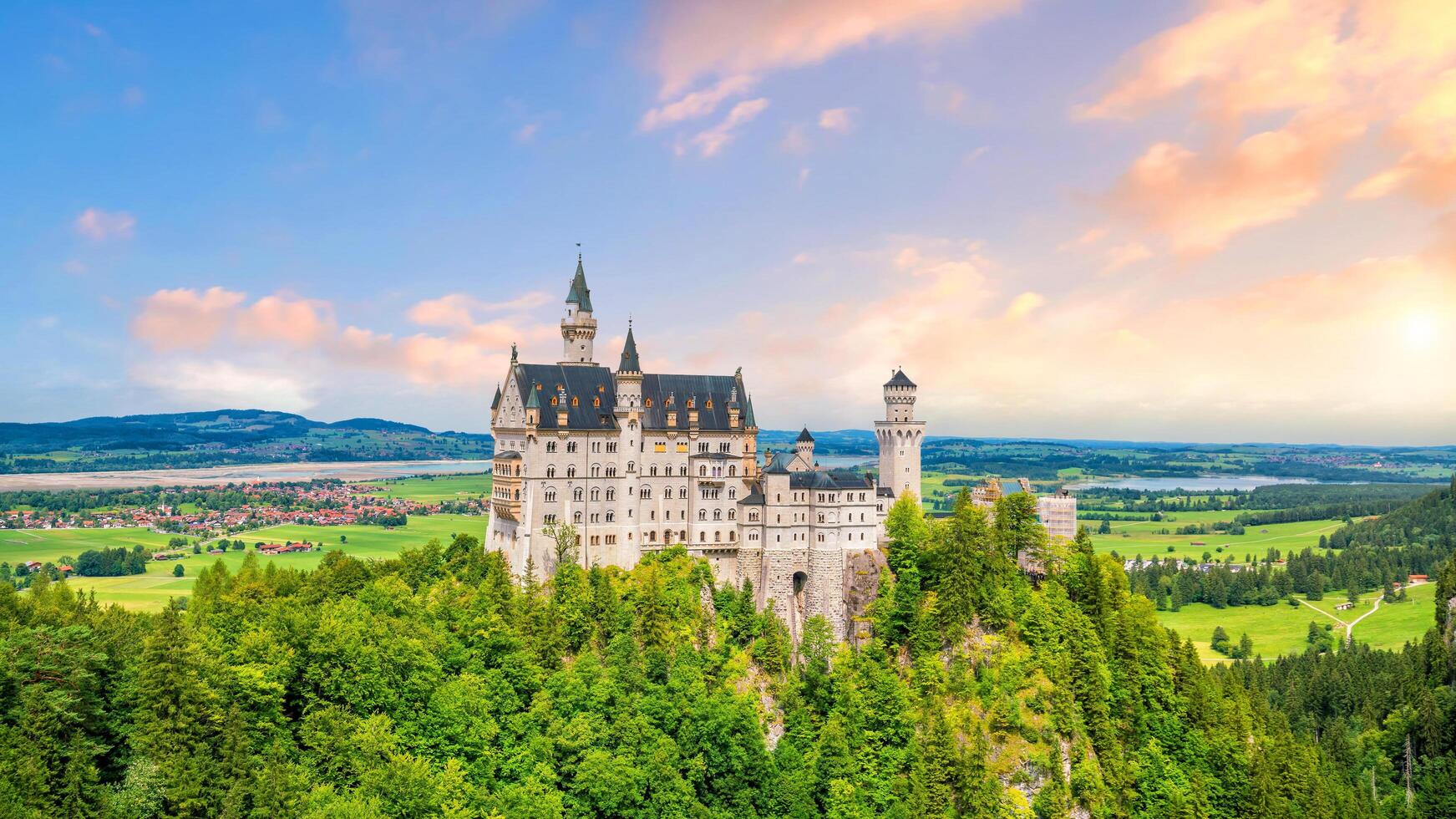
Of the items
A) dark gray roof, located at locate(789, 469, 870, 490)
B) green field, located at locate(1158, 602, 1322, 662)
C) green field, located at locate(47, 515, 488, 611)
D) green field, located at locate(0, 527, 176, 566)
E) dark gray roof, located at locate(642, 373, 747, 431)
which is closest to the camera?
dark gray roof, located at locate(789, 469, 870, 490)

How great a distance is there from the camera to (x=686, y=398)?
87375mm

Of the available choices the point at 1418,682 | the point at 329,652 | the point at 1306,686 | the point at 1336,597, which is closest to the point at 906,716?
the point at 329,652

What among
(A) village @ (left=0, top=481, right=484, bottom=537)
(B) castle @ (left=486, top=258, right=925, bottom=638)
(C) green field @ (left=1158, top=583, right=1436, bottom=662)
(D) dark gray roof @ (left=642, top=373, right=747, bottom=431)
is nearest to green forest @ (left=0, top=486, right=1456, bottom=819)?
(B) castle @ (left=486, top=258, right=925, bottom=638)

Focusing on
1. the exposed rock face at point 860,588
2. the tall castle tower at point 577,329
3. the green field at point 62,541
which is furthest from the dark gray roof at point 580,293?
the green field at point 62,541

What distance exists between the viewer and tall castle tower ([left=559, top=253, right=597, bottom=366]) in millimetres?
90125

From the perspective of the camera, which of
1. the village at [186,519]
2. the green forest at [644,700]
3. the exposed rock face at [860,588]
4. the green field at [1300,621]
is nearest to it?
the green forest at [644,700]

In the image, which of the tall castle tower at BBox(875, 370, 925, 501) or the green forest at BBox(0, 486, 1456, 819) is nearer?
the green forest at BBox(0, 486, 1456, 819)

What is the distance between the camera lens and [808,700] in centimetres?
7650

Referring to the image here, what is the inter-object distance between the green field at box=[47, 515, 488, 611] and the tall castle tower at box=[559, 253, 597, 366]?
115ft

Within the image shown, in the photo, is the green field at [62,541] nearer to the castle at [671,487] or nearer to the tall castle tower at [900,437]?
the castle at [671,487]

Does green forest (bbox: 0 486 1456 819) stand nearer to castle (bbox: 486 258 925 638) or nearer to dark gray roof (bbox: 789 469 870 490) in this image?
castle (bbox: 486 258 925 638)

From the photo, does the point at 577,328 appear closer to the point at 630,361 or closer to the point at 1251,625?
the point at 630,361

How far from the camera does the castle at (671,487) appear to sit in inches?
3189

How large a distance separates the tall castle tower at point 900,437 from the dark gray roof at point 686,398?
13090 mm
